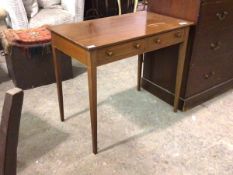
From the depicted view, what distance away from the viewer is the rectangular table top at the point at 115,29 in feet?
4.59

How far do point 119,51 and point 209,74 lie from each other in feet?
3.12

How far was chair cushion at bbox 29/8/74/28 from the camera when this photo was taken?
8.82 feet

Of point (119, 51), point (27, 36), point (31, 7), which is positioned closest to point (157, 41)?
point (119, 51)

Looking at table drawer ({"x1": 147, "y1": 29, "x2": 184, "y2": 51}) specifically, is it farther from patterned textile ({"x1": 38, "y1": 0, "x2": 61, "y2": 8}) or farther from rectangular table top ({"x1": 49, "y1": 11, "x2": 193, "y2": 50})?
patterned textile ({"x1": 38, "y1": 0, "x2": 61, "y2": 8})

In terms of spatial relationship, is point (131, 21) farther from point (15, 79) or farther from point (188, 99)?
point (15, 79)

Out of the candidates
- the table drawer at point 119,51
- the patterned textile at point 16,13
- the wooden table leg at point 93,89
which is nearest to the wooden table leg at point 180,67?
the table drawer at point 119,51

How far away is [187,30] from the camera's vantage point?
1.70 meters

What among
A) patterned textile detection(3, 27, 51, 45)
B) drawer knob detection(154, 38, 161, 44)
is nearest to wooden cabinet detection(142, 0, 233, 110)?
drawer knob detection(154, 38, 161, 44)

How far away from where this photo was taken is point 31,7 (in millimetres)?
2787

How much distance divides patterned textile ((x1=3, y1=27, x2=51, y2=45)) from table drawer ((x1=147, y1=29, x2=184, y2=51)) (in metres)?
1.05

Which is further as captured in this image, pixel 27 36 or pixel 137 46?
pixel 27 36

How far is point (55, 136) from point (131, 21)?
0.92 metres

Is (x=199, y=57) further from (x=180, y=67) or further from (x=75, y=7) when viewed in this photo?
(x=75, y=7)

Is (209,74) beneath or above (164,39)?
beneath
